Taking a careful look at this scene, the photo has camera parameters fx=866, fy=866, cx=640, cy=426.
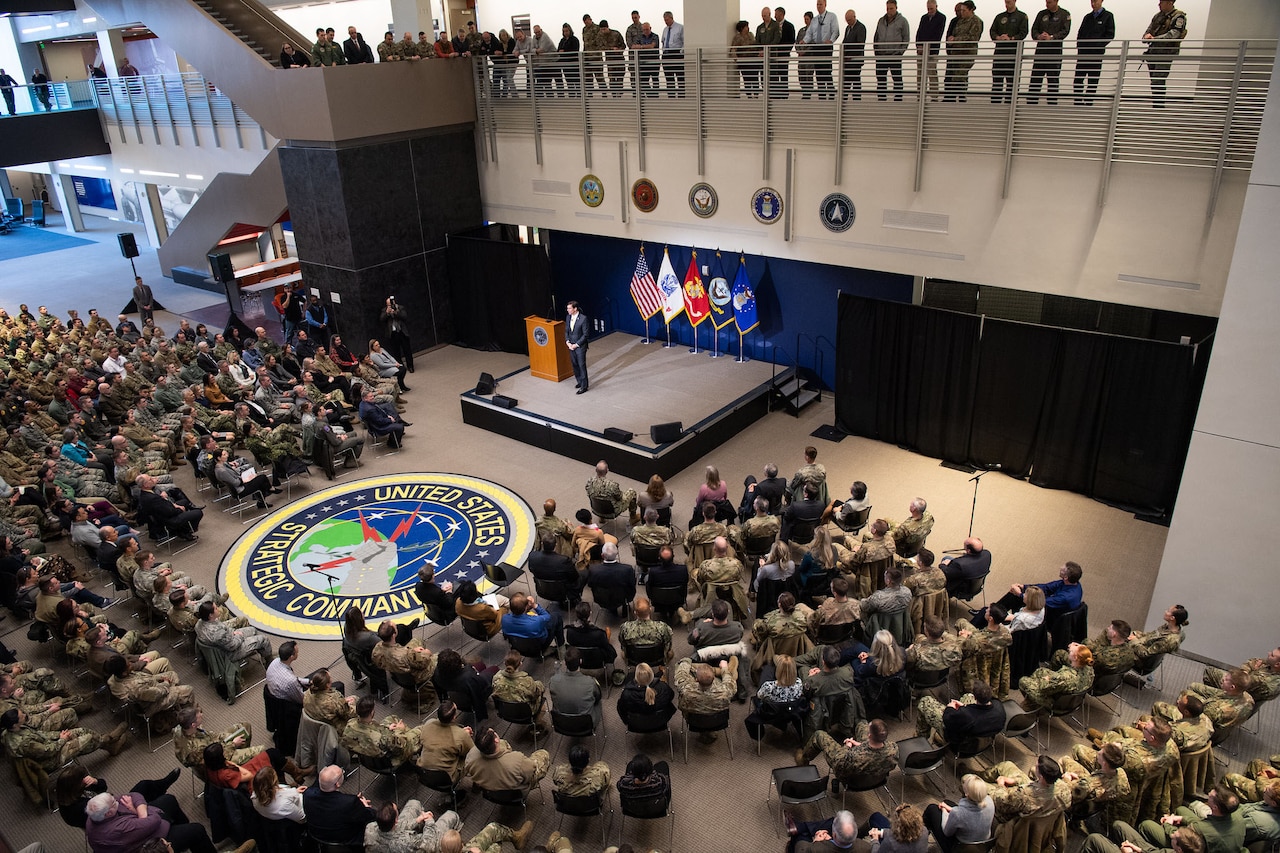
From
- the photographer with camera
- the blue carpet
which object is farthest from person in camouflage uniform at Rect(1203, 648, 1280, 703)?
the blue carpet

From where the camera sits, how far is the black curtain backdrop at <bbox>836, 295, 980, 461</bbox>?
461 inches

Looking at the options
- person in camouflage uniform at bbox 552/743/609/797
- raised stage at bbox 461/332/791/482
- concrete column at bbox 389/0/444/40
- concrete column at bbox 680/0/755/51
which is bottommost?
raised stage at bbox 461/332/791/482

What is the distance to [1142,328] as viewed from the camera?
35.7 ft

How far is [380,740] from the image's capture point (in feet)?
21.1

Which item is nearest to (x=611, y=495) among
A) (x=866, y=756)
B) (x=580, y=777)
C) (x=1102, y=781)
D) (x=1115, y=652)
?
(x=580, y=777)

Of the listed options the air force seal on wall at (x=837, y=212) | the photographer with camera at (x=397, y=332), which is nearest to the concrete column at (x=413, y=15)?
the photographer with camera at (x=397, y=332)

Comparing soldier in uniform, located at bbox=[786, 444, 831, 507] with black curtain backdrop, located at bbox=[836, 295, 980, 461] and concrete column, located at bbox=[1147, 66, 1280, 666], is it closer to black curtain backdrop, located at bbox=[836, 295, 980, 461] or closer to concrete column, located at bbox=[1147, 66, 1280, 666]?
black curtain backdrop, located at bbox=[836, 295, 980, 461]

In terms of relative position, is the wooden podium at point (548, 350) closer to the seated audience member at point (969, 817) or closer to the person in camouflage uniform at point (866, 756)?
the person in camouflage uniform at point (866, 756)

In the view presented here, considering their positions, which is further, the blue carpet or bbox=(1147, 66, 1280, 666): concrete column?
the blue carpet

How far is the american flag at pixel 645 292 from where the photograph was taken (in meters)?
15.1

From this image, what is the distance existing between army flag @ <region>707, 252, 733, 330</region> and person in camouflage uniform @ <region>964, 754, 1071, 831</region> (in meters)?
10.0

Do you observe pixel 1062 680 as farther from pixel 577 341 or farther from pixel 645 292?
pixel 645 292

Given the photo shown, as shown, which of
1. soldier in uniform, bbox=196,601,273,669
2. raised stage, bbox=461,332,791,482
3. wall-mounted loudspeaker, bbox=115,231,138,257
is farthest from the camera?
wall-mounted loudspeaker, bbox=115,231,138,257

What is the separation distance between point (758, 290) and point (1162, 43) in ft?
22.5
